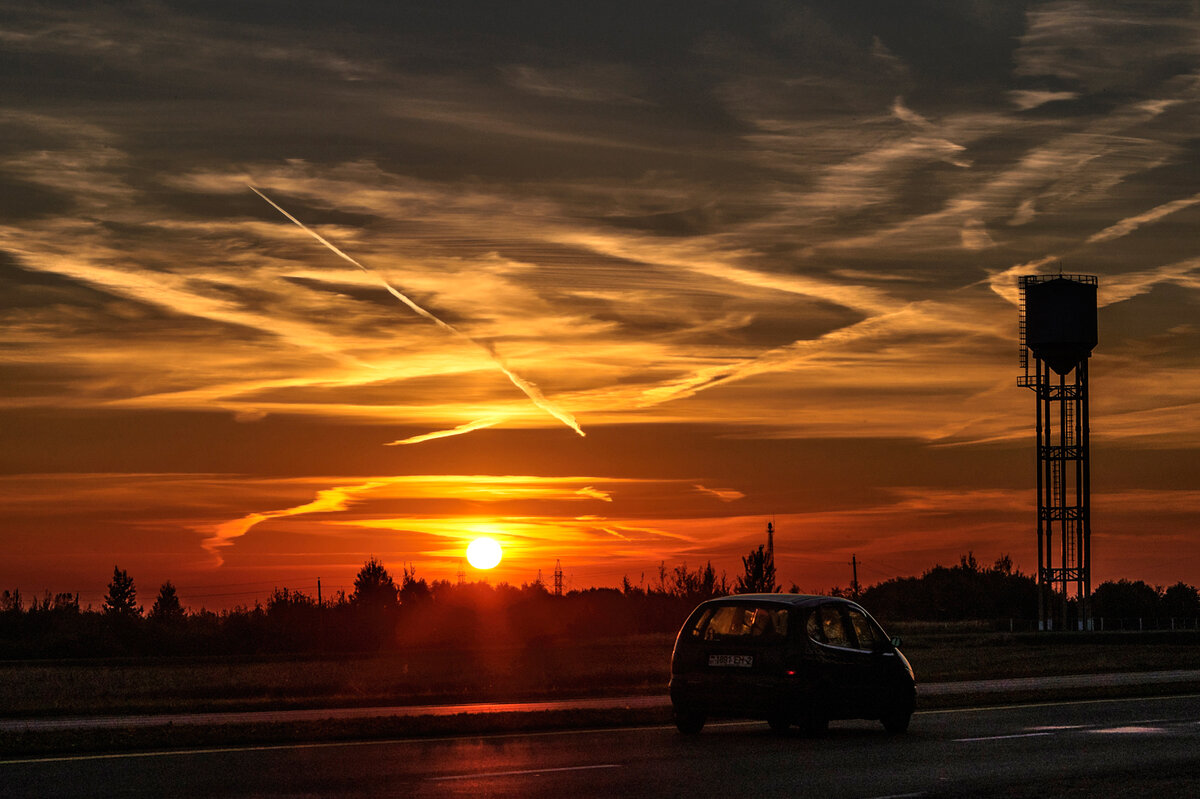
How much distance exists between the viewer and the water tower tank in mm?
74688

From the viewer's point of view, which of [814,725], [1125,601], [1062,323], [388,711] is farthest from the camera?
[1125,601]

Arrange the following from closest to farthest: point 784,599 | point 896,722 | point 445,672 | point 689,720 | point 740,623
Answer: point 740,623 < point 689,720 < point 784,599 < point 896,722 < point 445,672

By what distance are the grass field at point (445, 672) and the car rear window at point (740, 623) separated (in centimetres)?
1063

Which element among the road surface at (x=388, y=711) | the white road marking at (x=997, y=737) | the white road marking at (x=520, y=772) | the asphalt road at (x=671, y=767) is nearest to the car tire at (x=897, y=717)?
the asphalt road at (x=671, y=767)

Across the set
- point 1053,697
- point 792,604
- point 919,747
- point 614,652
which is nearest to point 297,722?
point 792,604

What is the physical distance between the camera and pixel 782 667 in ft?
57.3

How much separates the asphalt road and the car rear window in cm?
127

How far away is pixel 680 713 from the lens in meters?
18.2

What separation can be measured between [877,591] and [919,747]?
111342 millimetres

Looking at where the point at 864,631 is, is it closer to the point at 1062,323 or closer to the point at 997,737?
the point at 997,737

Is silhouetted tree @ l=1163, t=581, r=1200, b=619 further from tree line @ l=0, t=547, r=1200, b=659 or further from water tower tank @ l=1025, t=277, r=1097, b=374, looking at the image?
water tower tank @ l=1025, t=277, r=1097, b=374

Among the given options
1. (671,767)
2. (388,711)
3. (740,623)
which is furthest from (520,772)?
(388,711)

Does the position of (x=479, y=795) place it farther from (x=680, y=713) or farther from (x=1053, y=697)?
(x=1053, y=697)

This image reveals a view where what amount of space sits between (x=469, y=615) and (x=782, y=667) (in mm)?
67198
